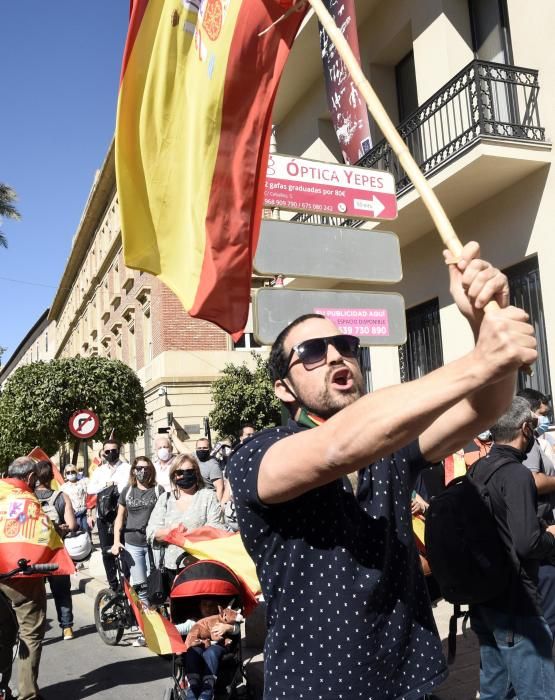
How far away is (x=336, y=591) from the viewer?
1.88 m

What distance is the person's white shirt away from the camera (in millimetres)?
10367

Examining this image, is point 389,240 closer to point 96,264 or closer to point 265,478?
point 265,478

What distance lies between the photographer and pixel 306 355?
2.11m

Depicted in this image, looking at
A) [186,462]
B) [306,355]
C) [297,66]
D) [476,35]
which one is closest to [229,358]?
[297,66]

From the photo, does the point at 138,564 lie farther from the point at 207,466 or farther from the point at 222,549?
the point at 207,466

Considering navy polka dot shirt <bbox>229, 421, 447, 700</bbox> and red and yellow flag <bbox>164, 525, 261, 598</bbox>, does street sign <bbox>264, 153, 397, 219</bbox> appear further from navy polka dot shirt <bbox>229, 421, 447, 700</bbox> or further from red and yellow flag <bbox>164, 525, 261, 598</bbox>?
navy polka dot shirt <bbox>229, 421, 447, 700</bbox>

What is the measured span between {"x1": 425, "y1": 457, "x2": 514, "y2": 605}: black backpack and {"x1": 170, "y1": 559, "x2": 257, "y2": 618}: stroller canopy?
218 cm

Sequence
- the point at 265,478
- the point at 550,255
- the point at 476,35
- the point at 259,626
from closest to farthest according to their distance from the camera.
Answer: the point at 265,478 < the point at 259,626 < the point at 550,255 < the point at 476,35

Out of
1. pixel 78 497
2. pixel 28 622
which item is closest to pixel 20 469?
pixel 28 622

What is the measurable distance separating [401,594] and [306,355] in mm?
738

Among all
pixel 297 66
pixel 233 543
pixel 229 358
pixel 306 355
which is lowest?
pixel 233 543

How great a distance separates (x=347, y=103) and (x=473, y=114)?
5.51 feet

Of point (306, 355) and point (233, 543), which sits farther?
point (233, 543)

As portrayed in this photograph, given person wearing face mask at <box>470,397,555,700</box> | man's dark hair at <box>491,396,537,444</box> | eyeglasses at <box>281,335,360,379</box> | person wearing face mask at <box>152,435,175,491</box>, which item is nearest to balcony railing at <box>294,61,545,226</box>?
person wearing face mask at <box>152,435,175,491</box>
